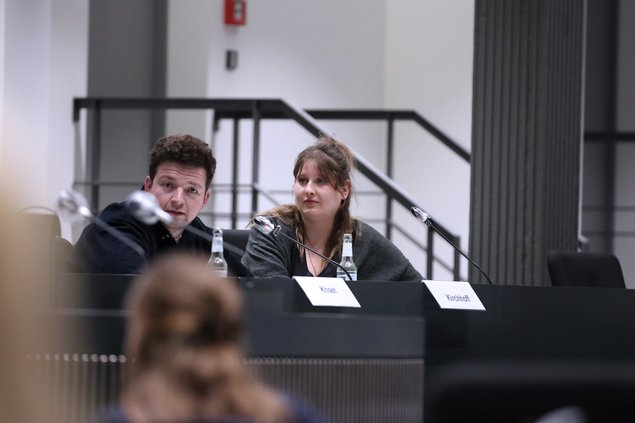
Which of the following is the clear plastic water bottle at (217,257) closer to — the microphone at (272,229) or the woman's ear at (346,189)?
the microphone at (272,229)

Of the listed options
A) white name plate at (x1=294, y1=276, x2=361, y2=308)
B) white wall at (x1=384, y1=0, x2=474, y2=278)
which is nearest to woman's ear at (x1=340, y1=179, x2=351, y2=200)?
white name plate at (x1=294, y1=276, x2=361, y2=308)

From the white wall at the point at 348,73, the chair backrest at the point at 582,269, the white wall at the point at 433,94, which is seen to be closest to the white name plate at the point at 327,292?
the chair backrest at the point at 582,269

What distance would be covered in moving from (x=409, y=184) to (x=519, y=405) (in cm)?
782

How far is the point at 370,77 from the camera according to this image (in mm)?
9273

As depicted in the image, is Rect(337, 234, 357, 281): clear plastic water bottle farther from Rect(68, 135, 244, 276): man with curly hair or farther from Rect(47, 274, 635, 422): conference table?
Rect(47, 274, 635, 422): conference table

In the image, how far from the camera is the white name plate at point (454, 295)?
3.13 m

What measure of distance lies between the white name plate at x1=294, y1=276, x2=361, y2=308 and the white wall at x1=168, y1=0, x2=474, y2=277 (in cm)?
527

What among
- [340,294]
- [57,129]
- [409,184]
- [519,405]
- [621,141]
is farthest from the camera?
[409,184]

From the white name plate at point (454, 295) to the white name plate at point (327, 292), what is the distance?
0.24 meters

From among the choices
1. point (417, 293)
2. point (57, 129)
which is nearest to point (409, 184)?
point (57, 129)

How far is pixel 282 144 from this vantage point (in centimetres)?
863

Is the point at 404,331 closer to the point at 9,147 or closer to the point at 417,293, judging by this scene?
the point at 417,293

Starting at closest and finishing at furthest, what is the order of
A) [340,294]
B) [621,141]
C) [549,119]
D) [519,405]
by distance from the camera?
[519,405] → [340,294] → [549,119] → [621,141]

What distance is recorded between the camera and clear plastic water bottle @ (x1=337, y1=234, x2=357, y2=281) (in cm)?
364
